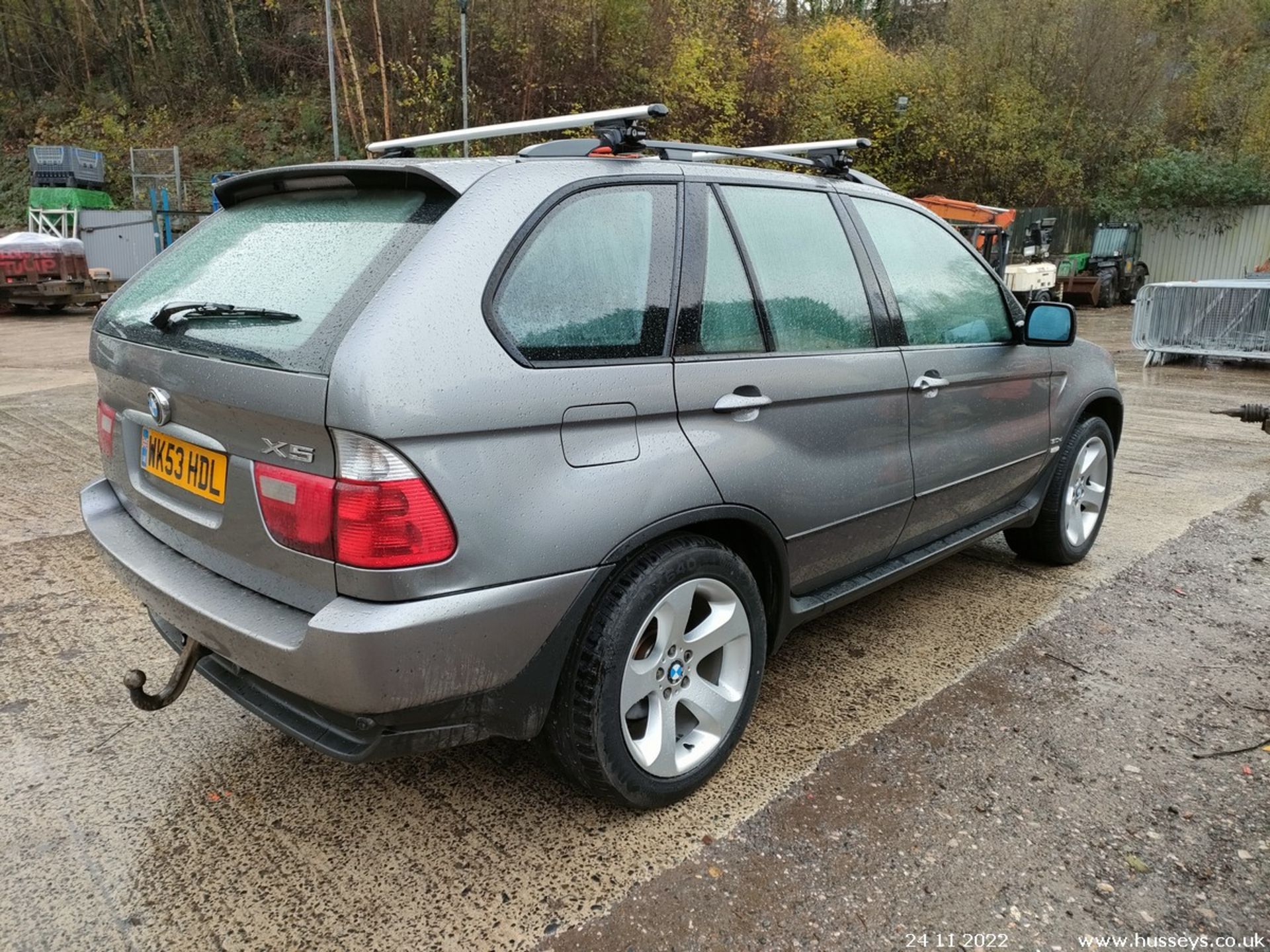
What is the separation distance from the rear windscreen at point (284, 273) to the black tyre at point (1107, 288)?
20.8 m

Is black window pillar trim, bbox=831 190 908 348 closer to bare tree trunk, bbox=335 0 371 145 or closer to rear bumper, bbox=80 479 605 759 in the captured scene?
rear bumper, bbox=80 479 605 759

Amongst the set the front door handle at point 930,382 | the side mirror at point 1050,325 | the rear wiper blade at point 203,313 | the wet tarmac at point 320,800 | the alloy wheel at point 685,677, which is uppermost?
the rear wiper blade at point 203,313

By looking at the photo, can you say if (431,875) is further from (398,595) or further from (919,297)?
(919,297)

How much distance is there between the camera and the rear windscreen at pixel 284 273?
2.00 metres

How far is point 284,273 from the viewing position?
2.22 m

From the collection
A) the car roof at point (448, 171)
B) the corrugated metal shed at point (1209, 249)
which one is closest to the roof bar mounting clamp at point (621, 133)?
the car roof at point (448, 171)

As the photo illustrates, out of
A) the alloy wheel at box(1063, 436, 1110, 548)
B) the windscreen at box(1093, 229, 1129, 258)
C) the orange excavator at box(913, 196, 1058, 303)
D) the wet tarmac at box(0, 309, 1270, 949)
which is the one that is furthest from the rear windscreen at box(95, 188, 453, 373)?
the windscreen at box(1093, 229, 1129, 258)

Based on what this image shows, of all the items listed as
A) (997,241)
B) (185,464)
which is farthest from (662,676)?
(997,241)

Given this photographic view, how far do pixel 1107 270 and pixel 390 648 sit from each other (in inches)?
853

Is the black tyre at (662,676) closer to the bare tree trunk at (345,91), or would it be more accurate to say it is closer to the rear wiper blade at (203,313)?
the rear wiper blade at (203,313)

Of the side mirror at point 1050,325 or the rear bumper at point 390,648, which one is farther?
the side mirror at point 1050,325

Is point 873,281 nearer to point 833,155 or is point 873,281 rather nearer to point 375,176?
point 833,155

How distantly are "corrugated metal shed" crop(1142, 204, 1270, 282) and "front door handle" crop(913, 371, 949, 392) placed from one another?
76.2 feet

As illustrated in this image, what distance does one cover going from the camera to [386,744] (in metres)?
1.95
